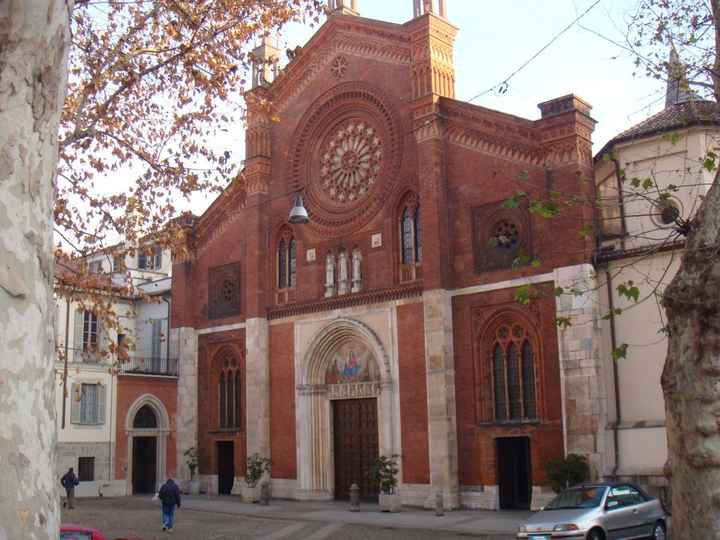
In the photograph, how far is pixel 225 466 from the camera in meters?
32.0

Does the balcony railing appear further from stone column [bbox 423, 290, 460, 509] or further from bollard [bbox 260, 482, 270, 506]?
stone column [bbox 423, 290, 460, 509]

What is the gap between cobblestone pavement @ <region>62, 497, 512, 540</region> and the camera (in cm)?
1973

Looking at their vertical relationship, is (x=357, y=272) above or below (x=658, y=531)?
above

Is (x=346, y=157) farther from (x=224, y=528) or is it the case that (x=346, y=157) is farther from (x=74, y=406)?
(x=74, y=406)

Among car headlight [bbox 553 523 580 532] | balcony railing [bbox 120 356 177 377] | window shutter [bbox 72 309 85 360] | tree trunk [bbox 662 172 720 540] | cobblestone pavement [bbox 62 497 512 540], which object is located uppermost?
window shutter [bbox 72 309 85 360]

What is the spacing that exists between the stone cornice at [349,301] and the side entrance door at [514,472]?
5420mm

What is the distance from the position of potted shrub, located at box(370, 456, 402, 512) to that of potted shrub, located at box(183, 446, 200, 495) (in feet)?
32.1

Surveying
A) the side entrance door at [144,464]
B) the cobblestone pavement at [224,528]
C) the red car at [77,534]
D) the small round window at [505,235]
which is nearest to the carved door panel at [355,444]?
the cobblestone pavement at [224,528]

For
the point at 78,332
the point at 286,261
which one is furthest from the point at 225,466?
the point at 78,332

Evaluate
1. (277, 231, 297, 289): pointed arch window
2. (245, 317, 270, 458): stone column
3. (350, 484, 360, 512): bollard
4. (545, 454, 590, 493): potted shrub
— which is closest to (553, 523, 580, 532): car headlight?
(545, 454, 590, 493): potted shrub

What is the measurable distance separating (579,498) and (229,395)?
61.9ft

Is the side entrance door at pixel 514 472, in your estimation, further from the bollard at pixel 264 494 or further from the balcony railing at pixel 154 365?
the balcony railing at pixel 154 365

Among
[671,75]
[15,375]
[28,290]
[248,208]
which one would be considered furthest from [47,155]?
[248,208]

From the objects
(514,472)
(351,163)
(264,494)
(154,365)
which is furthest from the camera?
(154,365)
